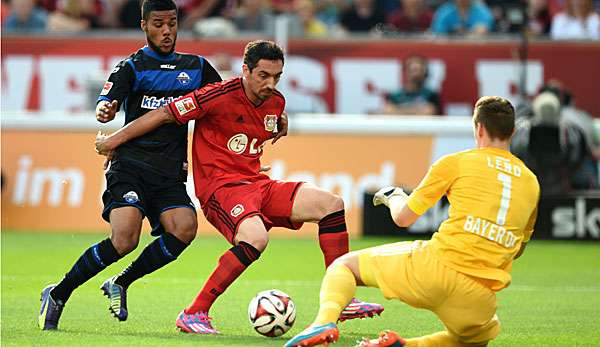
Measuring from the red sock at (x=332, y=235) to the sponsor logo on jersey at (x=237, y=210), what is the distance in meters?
0.54

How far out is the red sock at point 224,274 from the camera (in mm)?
7492

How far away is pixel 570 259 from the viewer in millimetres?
12797

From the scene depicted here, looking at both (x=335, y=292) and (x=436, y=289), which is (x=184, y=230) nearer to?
(x=335, y=292)

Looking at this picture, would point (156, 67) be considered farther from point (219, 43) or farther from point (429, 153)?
point (219, 43)

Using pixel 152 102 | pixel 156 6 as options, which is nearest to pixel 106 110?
pixel 152 102

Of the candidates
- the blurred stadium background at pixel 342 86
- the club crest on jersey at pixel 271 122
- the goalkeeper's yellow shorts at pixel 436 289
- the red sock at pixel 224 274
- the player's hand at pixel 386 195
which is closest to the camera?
the goalkeeper's yellow shorts at pixel 436 289

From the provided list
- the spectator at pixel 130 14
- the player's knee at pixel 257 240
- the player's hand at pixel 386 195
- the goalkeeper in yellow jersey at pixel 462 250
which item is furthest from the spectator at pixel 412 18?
the goalkeeper in yellow jersey at pixel 462 250

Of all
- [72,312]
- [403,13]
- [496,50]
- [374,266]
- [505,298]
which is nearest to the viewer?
[374,266]

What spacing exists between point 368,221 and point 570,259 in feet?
9.05

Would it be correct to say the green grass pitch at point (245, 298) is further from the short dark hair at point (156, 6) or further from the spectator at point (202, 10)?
the spectator at point (202, 10)

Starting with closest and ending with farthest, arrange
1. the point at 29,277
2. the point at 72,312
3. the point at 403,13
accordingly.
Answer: the point at 72,312 → the point at 29,277 → the point at 403,13

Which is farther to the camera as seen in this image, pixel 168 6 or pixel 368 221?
pixel 368 221

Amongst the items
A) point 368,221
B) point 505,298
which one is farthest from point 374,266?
point 368,221

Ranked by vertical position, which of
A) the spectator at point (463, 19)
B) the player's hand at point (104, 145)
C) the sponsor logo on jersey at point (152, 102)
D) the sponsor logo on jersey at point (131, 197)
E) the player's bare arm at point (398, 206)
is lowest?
the sponsor logo on jersey at point (131, 197)
